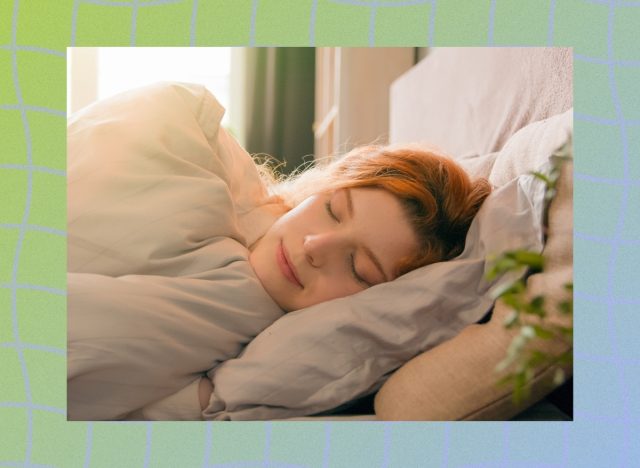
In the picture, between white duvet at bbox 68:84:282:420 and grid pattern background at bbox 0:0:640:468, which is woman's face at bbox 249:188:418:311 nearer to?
white duvet at bbox 68:84:282:420

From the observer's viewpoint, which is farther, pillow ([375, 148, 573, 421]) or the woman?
the woman

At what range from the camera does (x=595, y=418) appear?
996 millimetres

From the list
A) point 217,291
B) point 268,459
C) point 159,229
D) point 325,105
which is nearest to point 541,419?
point 268,459

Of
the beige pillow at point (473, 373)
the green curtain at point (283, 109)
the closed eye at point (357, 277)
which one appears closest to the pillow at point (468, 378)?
the beige pillow at point (473, 373)

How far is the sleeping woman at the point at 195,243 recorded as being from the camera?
95cm

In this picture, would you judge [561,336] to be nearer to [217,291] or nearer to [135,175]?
[217,291]

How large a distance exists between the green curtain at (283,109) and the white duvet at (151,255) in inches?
35.7

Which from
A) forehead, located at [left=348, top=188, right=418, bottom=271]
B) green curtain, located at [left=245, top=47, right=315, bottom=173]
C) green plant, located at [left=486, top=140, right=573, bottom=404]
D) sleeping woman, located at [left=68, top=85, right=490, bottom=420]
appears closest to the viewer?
green plant, located at [left=486, top=140, right=573, bottom=404]

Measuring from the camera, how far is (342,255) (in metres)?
1.05

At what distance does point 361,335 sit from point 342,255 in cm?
15

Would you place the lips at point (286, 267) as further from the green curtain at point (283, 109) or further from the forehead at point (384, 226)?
the green curtain at point (283, 109)

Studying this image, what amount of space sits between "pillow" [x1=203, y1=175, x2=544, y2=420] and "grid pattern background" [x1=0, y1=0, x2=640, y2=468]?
4 centimetres

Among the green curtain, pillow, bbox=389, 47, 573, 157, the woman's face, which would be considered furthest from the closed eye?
the green curtain

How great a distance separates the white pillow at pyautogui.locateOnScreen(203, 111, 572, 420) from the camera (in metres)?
0.94
